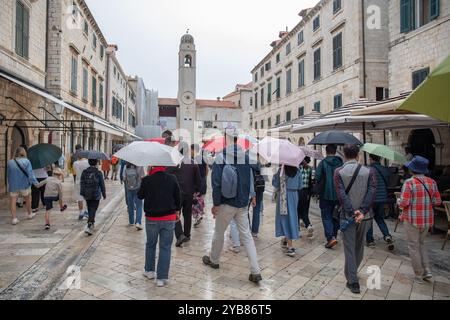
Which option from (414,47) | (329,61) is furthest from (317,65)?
(414,47)

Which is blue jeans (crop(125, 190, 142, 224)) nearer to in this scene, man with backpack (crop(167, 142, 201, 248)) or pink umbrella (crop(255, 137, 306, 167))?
man with backpack (crop(167, 142, 201, 248))

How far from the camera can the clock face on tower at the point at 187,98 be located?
42750 mm

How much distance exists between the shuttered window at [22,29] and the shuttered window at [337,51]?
1468 centimetres

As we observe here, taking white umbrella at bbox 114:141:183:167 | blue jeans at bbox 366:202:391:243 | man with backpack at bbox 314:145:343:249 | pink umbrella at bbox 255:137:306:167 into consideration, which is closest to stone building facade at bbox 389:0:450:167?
blue jeans at bbox 366:202:391:243

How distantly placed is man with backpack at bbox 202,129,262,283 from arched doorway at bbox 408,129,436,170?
10130mm

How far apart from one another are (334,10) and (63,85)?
1499 cm

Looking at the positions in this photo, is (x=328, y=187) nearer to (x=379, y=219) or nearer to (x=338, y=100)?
(x=379, y=219)

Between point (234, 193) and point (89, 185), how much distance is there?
3.57 metres

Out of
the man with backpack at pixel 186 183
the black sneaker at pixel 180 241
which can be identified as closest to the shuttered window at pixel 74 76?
the man with backpack at pixel 186 183

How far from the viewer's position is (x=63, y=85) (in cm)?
1516

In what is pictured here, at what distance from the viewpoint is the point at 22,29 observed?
37.4 ft

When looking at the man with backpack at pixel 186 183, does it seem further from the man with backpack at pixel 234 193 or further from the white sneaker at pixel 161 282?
the white sneaker at pixel 161 282

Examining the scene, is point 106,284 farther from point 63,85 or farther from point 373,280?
point 63,85

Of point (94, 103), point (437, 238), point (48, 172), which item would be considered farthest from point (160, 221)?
point (94, 103)
